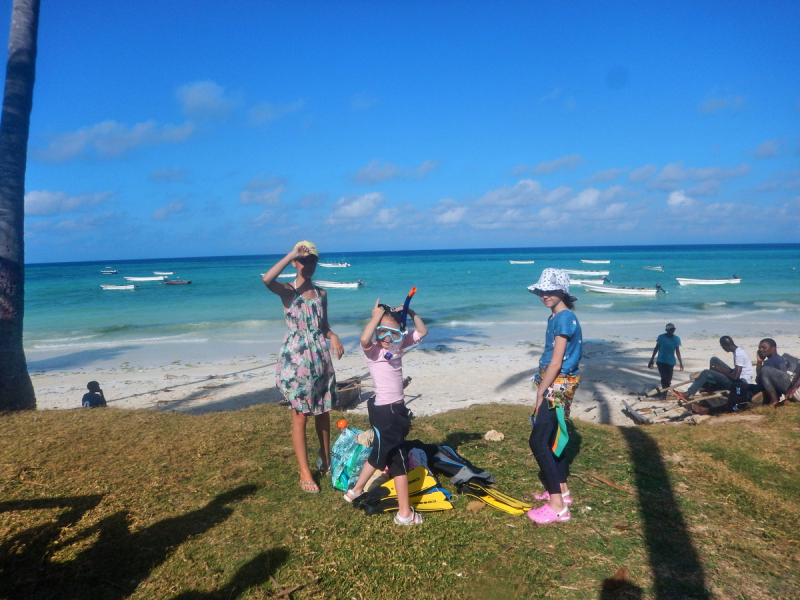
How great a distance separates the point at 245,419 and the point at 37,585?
3.98 meters

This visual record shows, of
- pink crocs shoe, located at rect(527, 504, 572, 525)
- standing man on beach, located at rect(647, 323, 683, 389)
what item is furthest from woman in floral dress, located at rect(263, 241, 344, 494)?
standing man on beach, located at rect(647, 323, 683, 389)

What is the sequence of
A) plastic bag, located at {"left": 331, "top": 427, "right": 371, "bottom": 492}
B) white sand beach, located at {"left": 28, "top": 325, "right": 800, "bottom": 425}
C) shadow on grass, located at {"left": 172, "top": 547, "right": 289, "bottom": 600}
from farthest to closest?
white sand beach, located at {"left": 28, "top": 325, "right": 800, "bottom": 425} < plastic bag, located at {"left": 331, "top": 427, "right": 371, "bottom": 492} < shadow on grass, located at {"left": 172, "top": 547, "right": 289, "bottom": 600}

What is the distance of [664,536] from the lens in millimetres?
4066

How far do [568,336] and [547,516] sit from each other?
5.06 ft

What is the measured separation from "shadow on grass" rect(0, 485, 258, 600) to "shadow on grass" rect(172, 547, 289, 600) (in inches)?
19.6

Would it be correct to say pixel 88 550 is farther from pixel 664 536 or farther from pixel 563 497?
pixel 664 536

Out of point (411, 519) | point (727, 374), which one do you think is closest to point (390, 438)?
point (411, 519)

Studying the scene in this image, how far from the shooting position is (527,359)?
54.9ft

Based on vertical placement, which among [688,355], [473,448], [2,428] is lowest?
[688,355]

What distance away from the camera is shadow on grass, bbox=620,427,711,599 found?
11.2 ft

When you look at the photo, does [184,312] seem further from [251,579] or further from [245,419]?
[251,579]

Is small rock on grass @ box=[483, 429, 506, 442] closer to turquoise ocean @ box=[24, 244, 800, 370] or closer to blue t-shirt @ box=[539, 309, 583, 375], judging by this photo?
blue t-shirt @ box=[539, 309, 583, 375]

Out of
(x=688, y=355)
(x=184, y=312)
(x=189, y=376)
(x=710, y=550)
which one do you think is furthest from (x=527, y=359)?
(x=184, y=312)

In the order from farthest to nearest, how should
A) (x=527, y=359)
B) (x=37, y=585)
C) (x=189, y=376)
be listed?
(x=527, y=359)
(x=189, y=376)
(x=37, y=585)
